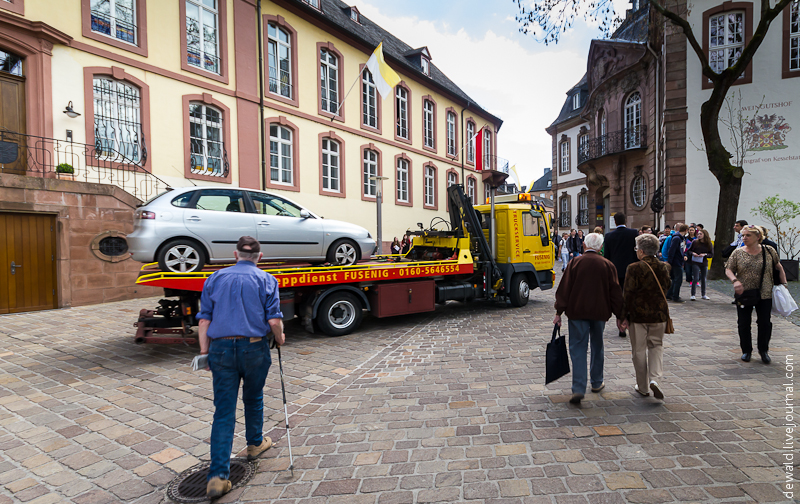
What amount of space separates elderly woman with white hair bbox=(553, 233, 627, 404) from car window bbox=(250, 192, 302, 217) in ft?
15.9

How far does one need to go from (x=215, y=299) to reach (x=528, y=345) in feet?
16.4

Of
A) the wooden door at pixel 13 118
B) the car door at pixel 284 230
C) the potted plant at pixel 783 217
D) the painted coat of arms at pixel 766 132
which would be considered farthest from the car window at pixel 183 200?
the painted coat of arms at pixel 766 132

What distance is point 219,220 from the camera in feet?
21.8

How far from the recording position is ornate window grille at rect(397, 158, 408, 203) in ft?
72.7

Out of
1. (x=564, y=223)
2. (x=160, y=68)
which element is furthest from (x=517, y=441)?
(x=564, y=223)

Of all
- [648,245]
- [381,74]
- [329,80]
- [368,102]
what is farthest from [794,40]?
[648,245]

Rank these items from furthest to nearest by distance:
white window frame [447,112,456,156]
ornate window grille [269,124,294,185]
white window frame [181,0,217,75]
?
white window frame [447,112,456,156] → ornate window grille [269,124,294,185] → white window frame [181,0,217,75]

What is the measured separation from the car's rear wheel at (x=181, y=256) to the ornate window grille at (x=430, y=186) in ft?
61.6

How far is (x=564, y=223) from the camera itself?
119ft

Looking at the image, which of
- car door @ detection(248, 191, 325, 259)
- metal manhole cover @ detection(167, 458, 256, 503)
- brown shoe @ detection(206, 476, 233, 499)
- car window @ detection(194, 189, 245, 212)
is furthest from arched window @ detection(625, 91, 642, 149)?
brown shoe @ detection(206, 476, 233, 499)

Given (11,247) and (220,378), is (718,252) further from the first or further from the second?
(11,247)

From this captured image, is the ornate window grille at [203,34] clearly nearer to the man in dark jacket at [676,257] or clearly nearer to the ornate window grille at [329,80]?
the ornate window grille at [329,80]

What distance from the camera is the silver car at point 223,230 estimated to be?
6.12m

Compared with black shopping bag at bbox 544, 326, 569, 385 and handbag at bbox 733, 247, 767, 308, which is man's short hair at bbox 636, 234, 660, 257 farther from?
handbag at bbox 733, 247, 767, 308
